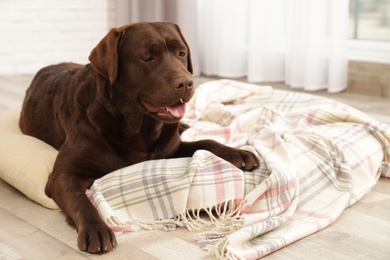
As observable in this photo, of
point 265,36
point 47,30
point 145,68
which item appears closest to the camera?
point 145,68

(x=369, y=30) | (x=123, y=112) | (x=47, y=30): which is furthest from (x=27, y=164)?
(x=47, y=30)

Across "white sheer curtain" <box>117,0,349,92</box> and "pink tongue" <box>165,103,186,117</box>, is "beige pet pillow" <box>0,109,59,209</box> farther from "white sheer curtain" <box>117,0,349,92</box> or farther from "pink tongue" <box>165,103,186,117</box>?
"white sheer curtain" <box>117,0,349,92</box>

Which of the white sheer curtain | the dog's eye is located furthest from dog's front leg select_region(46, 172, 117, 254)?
the white sheer curtain

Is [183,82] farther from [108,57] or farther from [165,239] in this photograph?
[165,239]

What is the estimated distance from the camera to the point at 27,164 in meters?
2.47

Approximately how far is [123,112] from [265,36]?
2615 mm

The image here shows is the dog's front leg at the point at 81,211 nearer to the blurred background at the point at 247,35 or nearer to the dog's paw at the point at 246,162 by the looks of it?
the dog's paw at the point at 246,162

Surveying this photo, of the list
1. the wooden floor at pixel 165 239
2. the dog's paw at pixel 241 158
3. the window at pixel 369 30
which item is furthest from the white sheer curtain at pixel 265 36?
the dog's paw at pixel 241 158

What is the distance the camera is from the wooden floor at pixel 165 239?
1.89 m

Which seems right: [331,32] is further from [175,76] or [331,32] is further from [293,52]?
[175,76]

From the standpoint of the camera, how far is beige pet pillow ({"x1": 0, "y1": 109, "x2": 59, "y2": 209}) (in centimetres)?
235

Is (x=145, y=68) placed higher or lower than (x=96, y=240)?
higher

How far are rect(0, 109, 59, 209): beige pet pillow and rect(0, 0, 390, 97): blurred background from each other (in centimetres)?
222

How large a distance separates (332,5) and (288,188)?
225 cm
